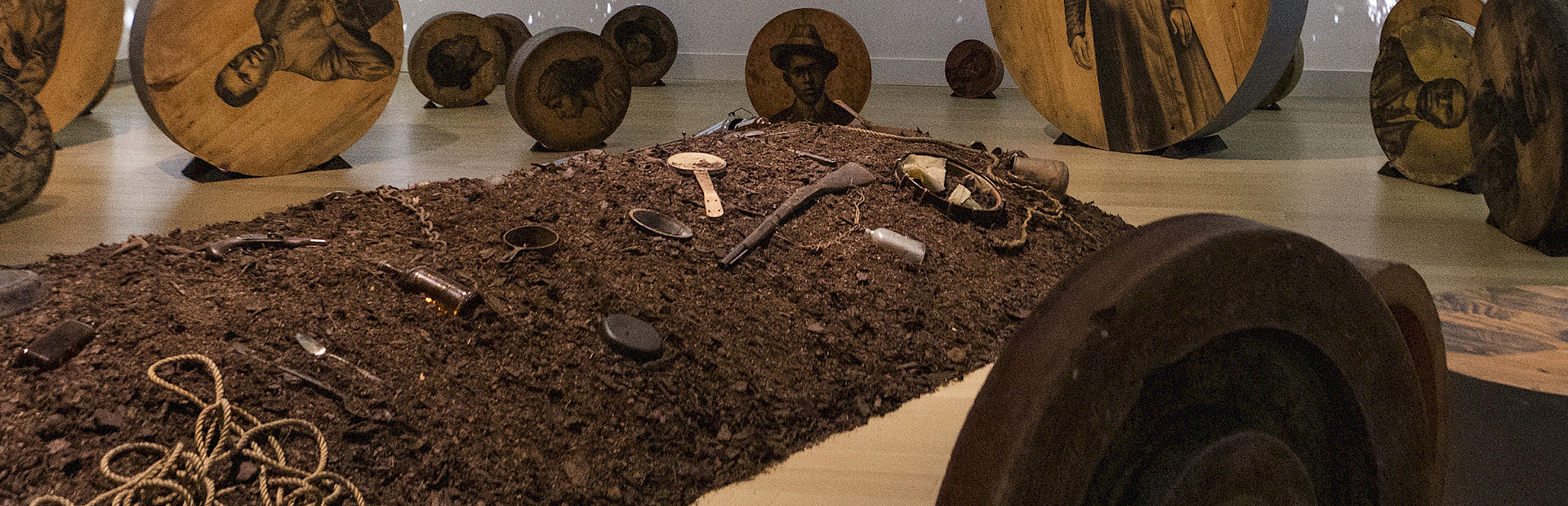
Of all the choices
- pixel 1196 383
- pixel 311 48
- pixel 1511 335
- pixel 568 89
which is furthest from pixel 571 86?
pixel 1196 383

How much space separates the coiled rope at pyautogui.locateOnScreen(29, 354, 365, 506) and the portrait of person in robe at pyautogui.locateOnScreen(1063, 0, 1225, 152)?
4084 millimetres

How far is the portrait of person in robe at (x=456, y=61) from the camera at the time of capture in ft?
21.3

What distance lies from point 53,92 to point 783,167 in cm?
376

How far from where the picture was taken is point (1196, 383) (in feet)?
2.40

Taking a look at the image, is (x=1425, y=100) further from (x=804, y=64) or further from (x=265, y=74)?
(x=265, y=74)

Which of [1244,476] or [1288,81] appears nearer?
[1244,476]

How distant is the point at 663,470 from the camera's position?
190cm

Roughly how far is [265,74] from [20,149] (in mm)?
921

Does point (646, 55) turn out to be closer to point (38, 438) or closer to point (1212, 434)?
point (38, 438)

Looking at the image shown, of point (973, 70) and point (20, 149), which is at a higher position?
point (20, 149)

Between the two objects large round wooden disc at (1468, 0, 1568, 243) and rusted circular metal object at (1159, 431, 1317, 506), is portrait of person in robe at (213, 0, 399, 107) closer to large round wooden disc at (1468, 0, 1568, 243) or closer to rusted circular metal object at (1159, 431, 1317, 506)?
rusted circular metal object at (1159, 431, 1317, 506)

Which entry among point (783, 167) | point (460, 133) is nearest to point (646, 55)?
point (460, 133)

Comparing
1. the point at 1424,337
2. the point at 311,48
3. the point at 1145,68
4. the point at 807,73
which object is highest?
the point at 1424,337

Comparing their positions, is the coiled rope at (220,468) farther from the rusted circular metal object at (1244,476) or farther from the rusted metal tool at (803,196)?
the rusted circular metal object at (1244,476)
